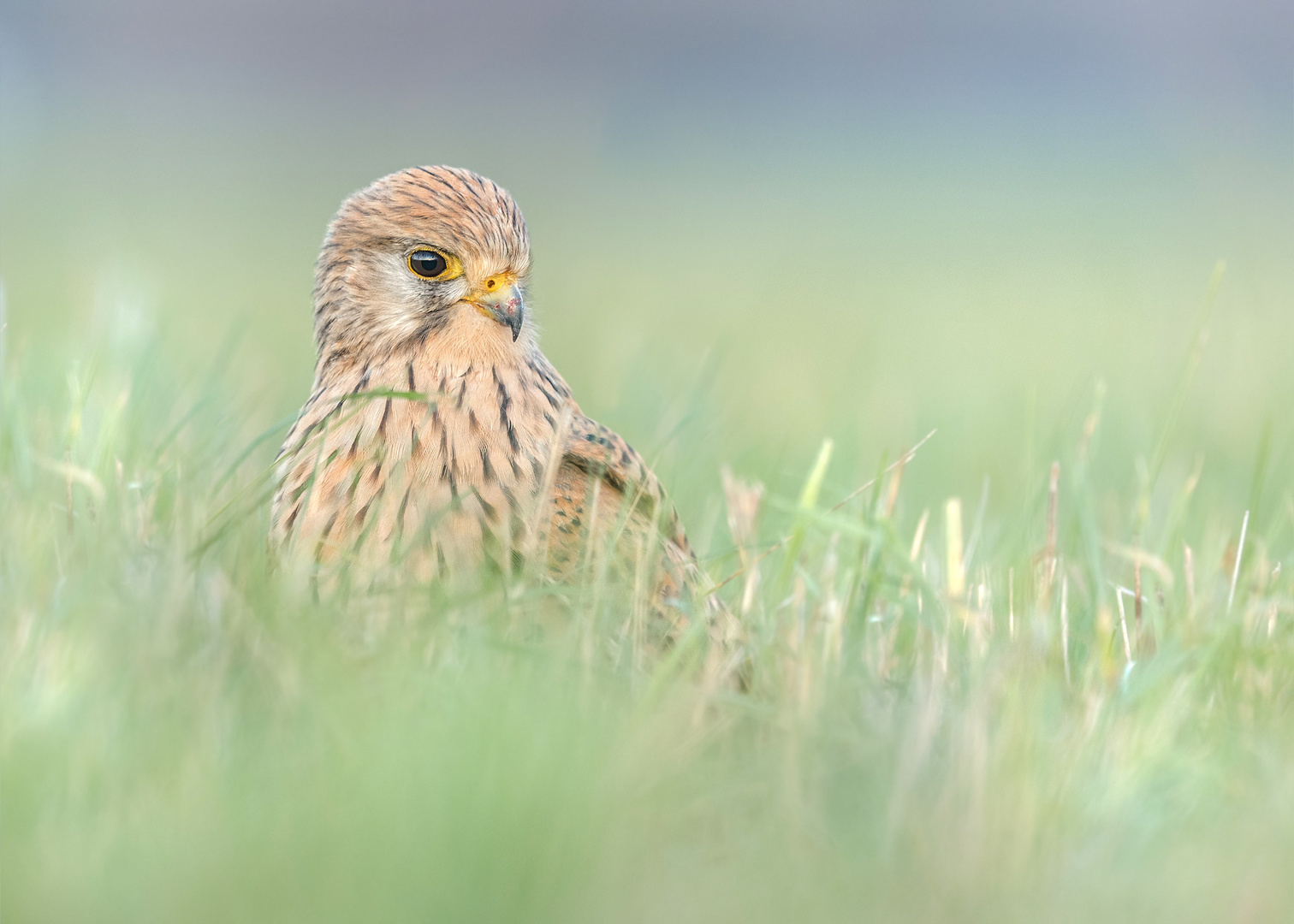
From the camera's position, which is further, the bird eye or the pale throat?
the bird eye

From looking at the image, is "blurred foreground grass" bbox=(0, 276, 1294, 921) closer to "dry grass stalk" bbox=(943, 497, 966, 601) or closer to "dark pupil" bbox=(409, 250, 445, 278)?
"dry grass stalk" bbox=(943, 497, 966, 601)

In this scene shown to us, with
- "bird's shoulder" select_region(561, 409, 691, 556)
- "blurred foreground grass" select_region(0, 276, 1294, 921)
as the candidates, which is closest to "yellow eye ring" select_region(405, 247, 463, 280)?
"bird's shoulder" select_region(561, 409, 691, 556)

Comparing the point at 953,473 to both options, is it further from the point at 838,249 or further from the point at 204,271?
the point at 838,249

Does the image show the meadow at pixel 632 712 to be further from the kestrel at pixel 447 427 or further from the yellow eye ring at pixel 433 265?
the yellow eye ring at pixel 433 265

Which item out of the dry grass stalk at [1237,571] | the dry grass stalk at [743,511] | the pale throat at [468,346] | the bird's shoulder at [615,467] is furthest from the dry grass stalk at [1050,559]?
the pale throat at [468,346]

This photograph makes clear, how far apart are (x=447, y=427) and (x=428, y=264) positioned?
559 mm

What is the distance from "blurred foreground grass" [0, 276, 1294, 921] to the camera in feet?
6.81

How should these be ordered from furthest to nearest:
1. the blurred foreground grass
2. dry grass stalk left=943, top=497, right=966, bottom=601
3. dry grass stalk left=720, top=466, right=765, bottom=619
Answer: dry grass stalk left=720, top=466, right=765, bottom=619 → dry grass stalk left=943, top=497, right=966, bottom=601 → the blurred foreground grass

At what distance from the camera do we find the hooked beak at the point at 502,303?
377cm

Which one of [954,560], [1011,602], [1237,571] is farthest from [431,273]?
[1237,571]

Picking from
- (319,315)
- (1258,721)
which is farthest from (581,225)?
(1258,721)

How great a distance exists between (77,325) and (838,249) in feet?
33.8

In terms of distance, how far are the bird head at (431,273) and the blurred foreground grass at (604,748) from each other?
69cm

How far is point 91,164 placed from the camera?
19.5m
